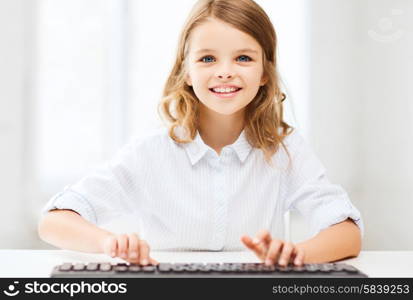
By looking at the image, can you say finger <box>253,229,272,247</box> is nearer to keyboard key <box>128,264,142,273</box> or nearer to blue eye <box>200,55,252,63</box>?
keyboard key <box>128,264,142,273</box>

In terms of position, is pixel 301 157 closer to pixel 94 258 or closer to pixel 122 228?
pixel 94 258

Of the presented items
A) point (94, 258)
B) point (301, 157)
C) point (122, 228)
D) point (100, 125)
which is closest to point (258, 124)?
point (301, 157)

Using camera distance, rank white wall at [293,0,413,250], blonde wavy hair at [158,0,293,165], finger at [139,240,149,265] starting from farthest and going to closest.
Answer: white wall at [293,0,413,250] → blonde wavy hair at [158,0,293,165] → finger at [139,240,149,265]

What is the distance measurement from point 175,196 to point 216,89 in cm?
24

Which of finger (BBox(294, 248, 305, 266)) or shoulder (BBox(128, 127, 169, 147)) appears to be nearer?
finger (BBox(294, 248, 305, 266))

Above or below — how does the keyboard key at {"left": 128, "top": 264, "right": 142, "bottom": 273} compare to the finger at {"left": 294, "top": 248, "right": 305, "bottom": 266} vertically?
below

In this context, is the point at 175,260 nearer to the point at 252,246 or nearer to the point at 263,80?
the point at 252,246

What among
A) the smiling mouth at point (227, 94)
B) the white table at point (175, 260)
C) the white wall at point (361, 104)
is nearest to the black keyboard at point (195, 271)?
the white table at point (175, 260)

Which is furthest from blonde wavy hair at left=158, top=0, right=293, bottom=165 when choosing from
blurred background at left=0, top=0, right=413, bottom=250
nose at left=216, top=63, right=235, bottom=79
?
blurred background at left=0, top=0, right=413, bottom=250

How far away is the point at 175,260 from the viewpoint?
0.78 metres

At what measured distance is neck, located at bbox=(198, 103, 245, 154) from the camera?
108cm

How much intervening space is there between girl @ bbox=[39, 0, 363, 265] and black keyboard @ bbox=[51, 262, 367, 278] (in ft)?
1.13

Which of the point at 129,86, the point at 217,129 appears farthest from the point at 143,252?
the point at 129,86

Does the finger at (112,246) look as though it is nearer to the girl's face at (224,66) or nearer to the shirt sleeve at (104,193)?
the shirt sleeve at (104,193)
